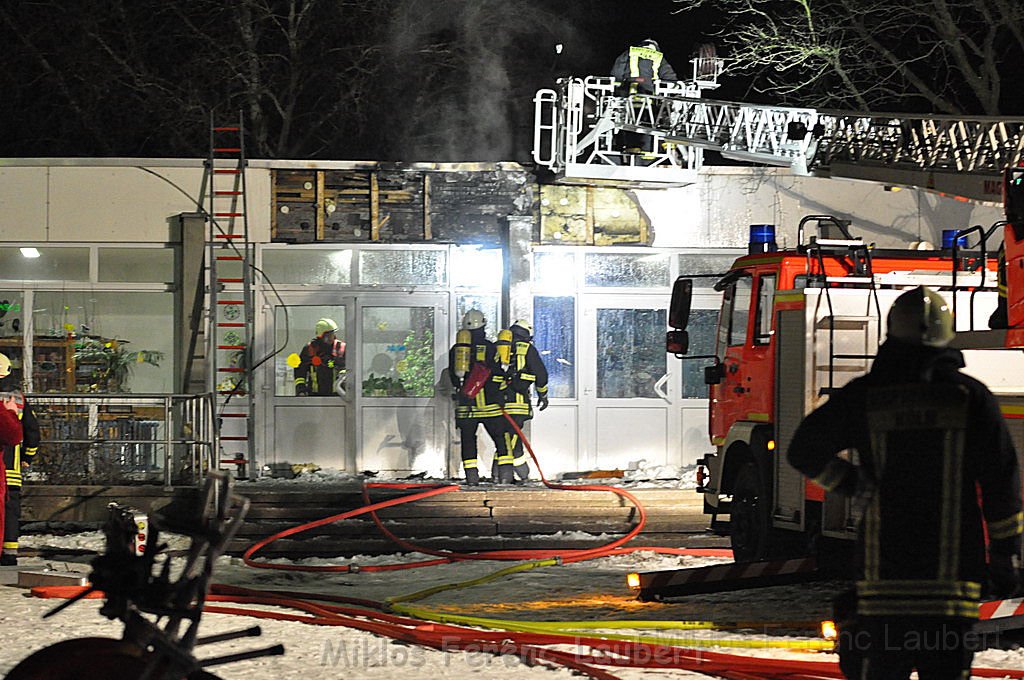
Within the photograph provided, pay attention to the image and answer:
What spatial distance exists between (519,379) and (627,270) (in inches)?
97.9

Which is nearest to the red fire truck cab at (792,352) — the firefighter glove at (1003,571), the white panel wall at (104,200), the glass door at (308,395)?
the firefighter glove at (1003,571)

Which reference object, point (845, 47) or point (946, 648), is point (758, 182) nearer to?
point (845, 47)

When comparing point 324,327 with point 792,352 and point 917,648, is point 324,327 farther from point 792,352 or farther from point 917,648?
point 917,648

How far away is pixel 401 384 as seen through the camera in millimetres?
16969

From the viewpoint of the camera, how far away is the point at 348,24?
2573cm

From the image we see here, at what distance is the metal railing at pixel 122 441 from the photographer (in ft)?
46.4

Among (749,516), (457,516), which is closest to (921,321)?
(749,516)

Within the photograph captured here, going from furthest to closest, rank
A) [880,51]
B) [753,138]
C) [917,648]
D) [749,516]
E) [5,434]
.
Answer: [880,51] < [753,138] < [749,516] < [5,434] < [917,648]

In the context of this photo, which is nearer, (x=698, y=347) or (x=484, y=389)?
(x=484, y=389)

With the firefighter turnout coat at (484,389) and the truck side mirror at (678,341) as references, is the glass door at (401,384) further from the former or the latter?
the truck side mirror at (678,341)

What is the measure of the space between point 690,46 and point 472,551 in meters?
18.4

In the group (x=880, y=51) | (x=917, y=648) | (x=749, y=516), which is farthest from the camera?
(x=880, y=51)

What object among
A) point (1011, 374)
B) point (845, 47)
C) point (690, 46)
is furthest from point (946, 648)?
point (690, 46)

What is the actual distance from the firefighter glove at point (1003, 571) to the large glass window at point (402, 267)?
1258 cm
